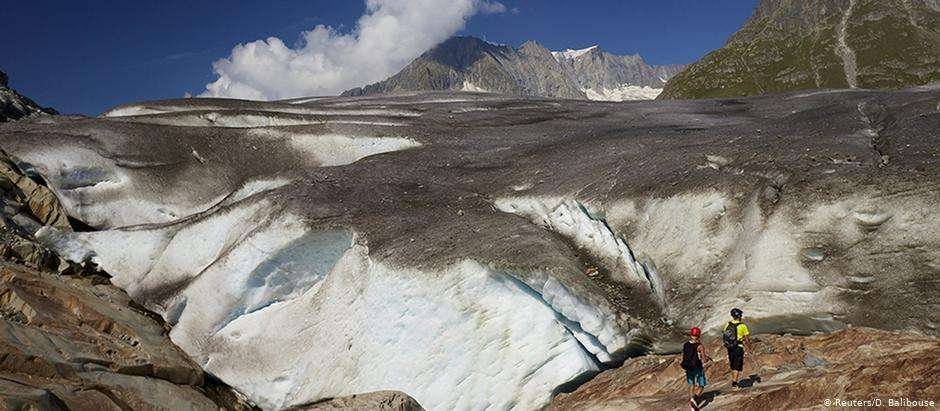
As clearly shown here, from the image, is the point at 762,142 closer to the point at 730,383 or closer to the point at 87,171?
the point at 730,383

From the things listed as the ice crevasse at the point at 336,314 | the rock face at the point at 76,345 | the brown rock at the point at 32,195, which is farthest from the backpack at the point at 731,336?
the brown rock at the point at 32,195

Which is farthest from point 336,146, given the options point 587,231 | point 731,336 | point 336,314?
point 731,336

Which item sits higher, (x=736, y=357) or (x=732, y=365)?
(x=736, y=357)

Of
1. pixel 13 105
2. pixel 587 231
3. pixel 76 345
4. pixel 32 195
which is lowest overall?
pixel 76 345

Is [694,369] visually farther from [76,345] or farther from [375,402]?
[76,345]

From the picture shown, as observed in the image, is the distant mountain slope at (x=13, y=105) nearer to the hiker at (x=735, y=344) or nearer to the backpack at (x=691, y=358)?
the backpack at (x=691, y=358)

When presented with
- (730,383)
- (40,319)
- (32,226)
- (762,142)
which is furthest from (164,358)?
(762,142)

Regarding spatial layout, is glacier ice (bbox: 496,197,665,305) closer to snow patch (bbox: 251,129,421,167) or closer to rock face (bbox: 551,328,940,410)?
rock face (bbox: 551,328,940,410)
